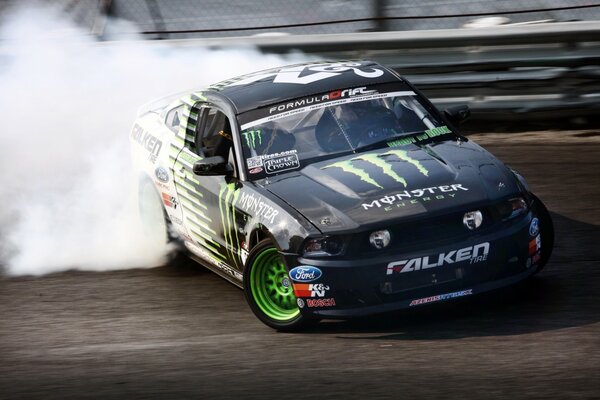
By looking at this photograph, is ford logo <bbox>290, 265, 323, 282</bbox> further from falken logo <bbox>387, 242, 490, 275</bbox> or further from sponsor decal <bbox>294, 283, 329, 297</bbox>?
falken logo <bbox>387, 242, 490, 275</bbox>

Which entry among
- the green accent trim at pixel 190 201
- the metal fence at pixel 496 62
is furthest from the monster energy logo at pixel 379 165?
the metal fence at pixel 496 62

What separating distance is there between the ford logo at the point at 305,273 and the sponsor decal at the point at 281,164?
99cm

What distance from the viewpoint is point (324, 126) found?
7.41m

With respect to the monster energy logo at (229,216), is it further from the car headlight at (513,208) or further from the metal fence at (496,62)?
the metal fence at (496,62)

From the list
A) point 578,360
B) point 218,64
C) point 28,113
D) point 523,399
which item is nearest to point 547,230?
point 578,360

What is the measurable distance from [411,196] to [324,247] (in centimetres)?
60

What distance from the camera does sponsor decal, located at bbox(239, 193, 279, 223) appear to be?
6.64 meters

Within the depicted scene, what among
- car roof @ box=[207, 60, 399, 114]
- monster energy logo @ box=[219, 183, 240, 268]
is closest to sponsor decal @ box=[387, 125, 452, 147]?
car roof @ box=[207, 60, 399, 114]

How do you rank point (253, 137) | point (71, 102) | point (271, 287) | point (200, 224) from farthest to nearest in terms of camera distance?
point (71, 102) < point (200, 224) < point (253, 137) < point (271, 287)

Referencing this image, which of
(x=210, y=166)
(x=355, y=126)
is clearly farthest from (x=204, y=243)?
(x=355, y=126)

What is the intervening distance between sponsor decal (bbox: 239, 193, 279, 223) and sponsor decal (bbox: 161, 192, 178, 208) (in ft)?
4.12

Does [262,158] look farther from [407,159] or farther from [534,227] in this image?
[534,227]

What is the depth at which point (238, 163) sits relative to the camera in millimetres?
7312

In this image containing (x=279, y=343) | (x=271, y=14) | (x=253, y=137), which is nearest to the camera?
(x=279, y=343)
